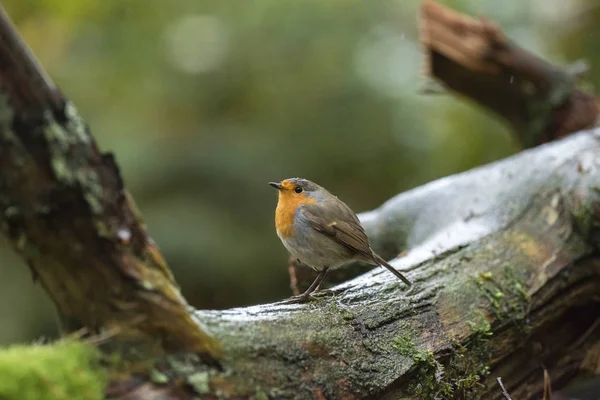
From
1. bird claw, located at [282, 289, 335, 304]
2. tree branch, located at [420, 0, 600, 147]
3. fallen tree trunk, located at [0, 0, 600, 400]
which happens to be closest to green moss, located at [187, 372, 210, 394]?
fallen tree trunk, located at [0, 0, 600, 400]

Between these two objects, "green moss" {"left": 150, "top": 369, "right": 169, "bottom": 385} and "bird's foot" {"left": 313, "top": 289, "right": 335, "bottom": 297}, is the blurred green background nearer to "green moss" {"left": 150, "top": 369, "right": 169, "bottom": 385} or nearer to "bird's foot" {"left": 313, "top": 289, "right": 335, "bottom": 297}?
"bird's foot" {"left": 313, "top": 289, "right": 335, "bottom": 297}

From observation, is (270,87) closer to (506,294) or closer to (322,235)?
(322,235)

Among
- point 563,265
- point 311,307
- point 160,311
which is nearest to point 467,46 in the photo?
point 563,265

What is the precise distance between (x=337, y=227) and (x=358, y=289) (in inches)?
13.8

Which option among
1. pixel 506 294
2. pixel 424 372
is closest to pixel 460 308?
pixel 506 294

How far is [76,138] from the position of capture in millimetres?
1545

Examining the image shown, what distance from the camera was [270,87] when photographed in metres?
7.68

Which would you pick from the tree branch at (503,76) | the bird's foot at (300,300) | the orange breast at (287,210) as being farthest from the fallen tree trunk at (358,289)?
the tree branch at (503,76)

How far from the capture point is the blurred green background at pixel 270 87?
23.3 feet

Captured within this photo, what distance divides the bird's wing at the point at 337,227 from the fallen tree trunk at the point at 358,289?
5.6 inches

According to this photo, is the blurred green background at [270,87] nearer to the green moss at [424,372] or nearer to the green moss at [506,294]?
the green moss at [506,294]

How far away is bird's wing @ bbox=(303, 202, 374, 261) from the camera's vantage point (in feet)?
9.38

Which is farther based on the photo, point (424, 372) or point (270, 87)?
point (270, 87)

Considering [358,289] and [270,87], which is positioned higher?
[270,87]
